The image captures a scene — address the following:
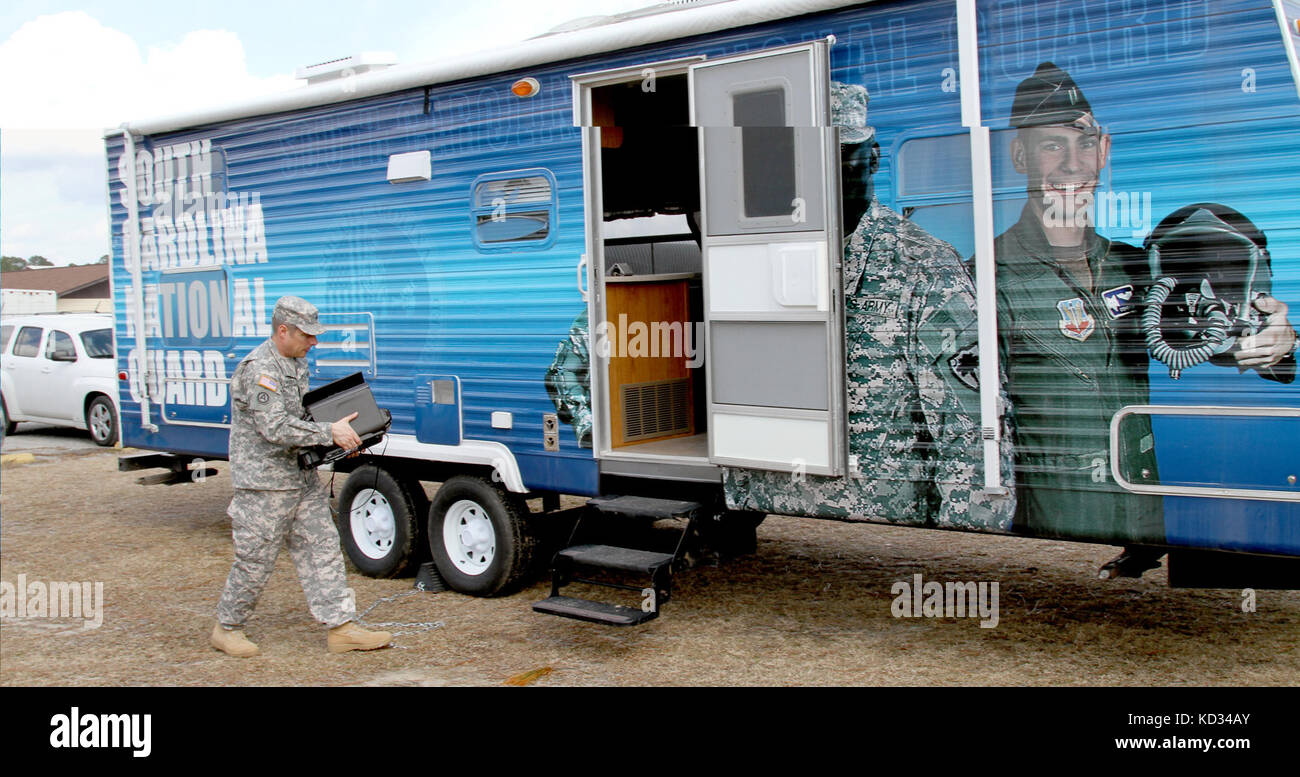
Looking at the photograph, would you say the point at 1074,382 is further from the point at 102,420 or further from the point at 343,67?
the point at 102,420

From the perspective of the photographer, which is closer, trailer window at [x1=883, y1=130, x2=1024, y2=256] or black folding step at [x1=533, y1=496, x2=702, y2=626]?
trailer window at [x1=883, y1=130, x2=1024, y2=256]

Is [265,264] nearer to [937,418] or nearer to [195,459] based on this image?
[195,459]

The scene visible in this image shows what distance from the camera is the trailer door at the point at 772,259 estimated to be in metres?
5.12

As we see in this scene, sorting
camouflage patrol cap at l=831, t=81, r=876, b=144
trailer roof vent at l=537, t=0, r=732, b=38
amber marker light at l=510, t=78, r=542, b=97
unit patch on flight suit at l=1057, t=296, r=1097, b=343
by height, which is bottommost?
unit patch on flight suit at l=1057, t=296, r=1097, b=343

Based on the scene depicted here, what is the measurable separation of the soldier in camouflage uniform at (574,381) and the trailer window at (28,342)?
10.4 meters

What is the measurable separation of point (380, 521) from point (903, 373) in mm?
3686

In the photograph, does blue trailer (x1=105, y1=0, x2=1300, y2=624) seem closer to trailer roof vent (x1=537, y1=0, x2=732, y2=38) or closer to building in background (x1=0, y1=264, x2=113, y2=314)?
trailer roof vent (x1=537, y1=0, x2=732, y2=38)

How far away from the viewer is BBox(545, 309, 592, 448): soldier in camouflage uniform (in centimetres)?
611

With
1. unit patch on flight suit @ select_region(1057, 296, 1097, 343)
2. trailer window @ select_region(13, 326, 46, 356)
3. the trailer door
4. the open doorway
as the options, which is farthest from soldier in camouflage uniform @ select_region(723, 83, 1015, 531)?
trailer window @ select_region(13, 326, 46, 356)

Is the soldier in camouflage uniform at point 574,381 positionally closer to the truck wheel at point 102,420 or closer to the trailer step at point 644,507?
the trailer step at point 644,507

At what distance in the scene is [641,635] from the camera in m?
5.88

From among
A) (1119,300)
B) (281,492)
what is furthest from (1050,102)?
(281,492)

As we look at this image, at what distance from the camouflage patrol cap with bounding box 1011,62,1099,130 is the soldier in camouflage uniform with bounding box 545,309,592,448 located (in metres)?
2.48

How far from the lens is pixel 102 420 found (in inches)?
534
